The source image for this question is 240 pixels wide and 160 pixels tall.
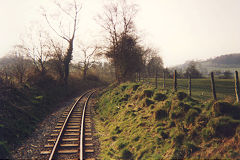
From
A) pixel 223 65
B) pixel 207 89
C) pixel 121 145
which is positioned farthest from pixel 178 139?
pixel 223 65

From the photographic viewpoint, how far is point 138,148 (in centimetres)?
677

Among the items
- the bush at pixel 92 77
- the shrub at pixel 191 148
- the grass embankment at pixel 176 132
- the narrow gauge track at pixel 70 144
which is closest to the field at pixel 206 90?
the grass embankment at pixel 176 132

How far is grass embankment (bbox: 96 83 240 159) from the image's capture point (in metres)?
5.11

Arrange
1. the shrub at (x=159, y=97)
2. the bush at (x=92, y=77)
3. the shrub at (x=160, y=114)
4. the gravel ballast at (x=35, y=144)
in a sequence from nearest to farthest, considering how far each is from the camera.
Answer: the gravel ballast at (x=35, y=144)
the shrub at (x=160, y=114)
the shrub at (x=159, y=97)
the bush at (x=92, y=77)

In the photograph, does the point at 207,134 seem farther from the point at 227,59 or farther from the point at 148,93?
the point at 227,59

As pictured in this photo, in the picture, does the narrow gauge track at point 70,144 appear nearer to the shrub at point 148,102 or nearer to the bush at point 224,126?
the shrub at point 148,102

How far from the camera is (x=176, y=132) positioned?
6348 mm

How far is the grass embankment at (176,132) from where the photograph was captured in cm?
511

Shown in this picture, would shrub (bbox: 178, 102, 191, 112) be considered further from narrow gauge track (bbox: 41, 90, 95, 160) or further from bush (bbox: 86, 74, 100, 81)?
bush (bbox: 86, 74, 100, 81)

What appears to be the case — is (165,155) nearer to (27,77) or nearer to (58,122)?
(58,122)

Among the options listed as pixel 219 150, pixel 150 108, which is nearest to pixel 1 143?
pixel 150 108

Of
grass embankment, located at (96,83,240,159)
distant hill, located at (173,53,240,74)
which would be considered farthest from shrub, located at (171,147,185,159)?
distant hill, located at (173,53,240,74)

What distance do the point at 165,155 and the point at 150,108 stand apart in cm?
385

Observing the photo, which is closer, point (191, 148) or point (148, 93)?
point (191, 148)
